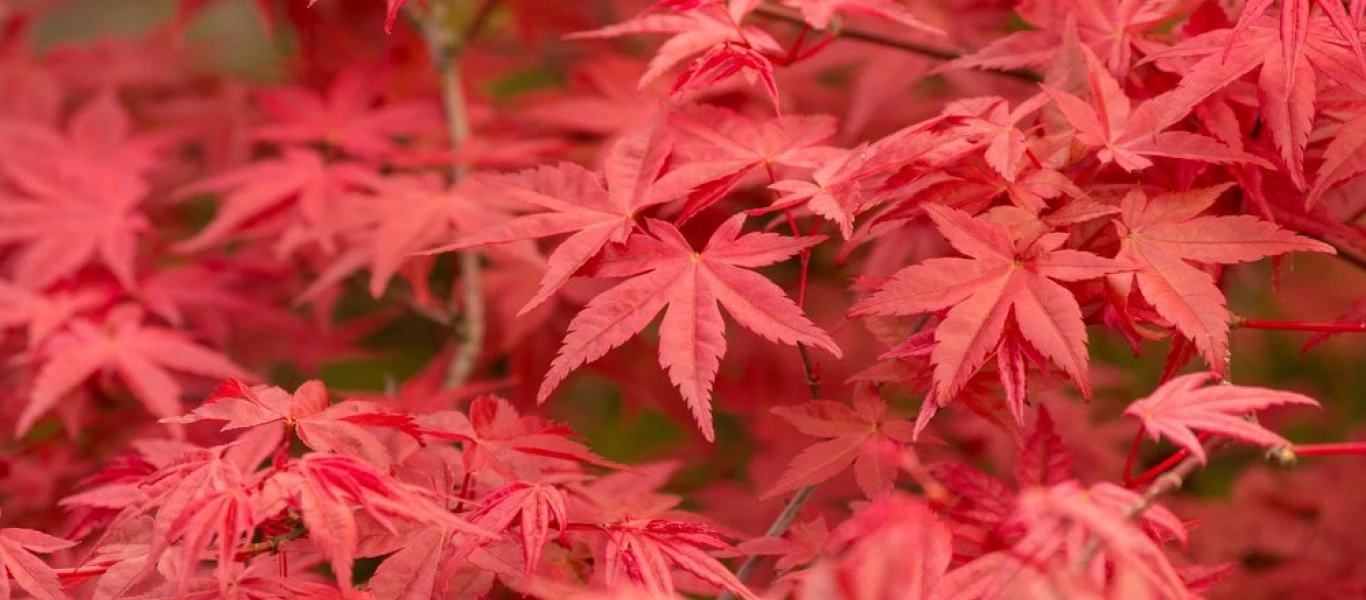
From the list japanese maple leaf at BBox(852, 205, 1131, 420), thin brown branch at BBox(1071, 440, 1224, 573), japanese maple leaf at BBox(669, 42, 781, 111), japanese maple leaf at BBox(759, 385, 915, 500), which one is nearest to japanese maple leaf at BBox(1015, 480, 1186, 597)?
thin brown branch at BBox(1071, 440, 1224, 573)

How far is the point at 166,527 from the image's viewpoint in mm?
886

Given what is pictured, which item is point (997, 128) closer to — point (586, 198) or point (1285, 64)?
point (1285, 64)

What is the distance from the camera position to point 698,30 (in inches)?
46.8

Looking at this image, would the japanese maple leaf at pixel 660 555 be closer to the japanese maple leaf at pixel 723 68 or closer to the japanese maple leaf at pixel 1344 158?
the japanese maple leaf at pixel 723 68

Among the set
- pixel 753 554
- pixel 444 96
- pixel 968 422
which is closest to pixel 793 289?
pixel 968 422

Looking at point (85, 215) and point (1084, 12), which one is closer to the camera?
point (1084, 12)

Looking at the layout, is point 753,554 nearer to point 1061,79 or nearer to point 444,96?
point 1061,79

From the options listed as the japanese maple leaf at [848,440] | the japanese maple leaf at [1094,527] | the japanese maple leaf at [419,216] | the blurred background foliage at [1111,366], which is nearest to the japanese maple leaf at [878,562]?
the japanese maple leaf at [1094,527]

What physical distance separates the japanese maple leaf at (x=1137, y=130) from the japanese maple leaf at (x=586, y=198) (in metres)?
0.34

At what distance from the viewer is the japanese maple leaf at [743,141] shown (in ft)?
3.89

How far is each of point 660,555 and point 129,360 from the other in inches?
34.8

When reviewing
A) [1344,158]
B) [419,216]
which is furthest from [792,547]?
[419,216]

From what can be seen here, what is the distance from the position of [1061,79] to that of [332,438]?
718 millimetres

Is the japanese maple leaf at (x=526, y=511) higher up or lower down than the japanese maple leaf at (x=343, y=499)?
lower down
